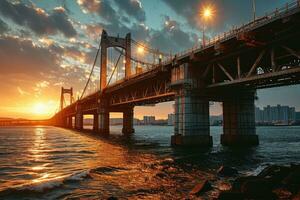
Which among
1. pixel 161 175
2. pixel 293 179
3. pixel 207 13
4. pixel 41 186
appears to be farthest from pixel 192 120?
pixel 41 186

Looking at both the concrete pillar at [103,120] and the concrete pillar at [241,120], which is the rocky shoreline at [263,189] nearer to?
the concrete pillar at [241,120]

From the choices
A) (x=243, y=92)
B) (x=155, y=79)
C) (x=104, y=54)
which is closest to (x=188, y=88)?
(x=243, y=92)

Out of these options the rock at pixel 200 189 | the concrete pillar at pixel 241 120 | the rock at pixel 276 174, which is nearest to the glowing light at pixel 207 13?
the concrete pillar at pixel 241 120

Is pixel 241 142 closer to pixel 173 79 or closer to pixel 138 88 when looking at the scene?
pixel 173 79

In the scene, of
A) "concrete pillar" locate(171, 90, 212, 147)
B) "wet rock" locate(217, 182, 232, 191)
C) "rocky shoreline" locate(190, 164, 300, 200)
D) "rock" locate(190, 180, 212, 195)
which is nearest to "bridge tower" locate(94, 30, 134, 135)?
"concrete pillar" locate(171, 90, 212, 147)

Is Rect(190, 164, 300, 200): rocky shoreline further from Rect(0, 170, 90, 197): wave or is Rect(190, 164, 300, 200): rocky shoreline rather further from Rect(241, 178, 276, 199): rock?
Rect(0, 170, 90, 197): wave
